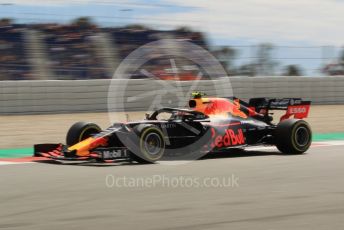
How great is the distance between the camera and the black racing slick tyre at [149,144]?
9.96m

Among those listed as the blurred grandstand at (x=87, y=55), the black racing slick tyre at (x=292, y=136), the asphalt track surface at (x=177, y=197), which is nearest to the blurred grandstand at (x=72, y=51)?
the blurred grandstand at (x=87, y=55)

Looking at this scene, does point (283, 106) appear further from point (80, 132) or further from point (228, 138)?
point (80, 132)

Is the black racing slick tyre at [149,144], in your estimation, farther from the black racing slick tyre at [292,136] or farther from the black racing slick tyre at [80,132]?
the black racing slick tyre at [292,136]

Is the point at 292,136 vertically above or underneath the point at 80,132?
underneath

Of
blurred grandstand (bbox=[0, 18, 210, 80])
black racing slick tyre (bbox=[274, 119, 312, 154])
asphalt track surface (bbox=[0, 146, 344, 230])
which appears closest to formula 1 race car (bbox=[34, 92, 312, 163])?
black racing slick tyre (bbox=[274, 119, 312, 154])

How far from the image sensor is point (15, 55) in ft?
71.6

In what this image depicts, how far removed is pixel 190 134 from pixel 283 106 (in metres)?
2.33

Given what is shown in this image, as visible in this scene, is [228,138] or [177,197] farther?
[228,138]

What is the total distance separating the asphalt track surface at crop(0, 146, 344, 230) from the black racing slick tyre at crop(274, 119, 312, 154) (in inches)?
36.4

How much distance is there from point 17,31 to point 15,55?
3.66 ft

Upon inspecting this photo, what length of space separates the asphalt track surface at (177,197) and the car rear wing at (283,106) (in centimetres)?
185

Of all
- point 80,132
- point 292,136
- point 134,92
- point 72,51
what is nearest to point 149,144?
point 80,132

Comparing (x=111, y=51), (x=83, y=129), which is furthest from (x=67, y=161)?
(x=111, y=51)

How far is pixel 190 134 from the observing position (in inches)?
423
